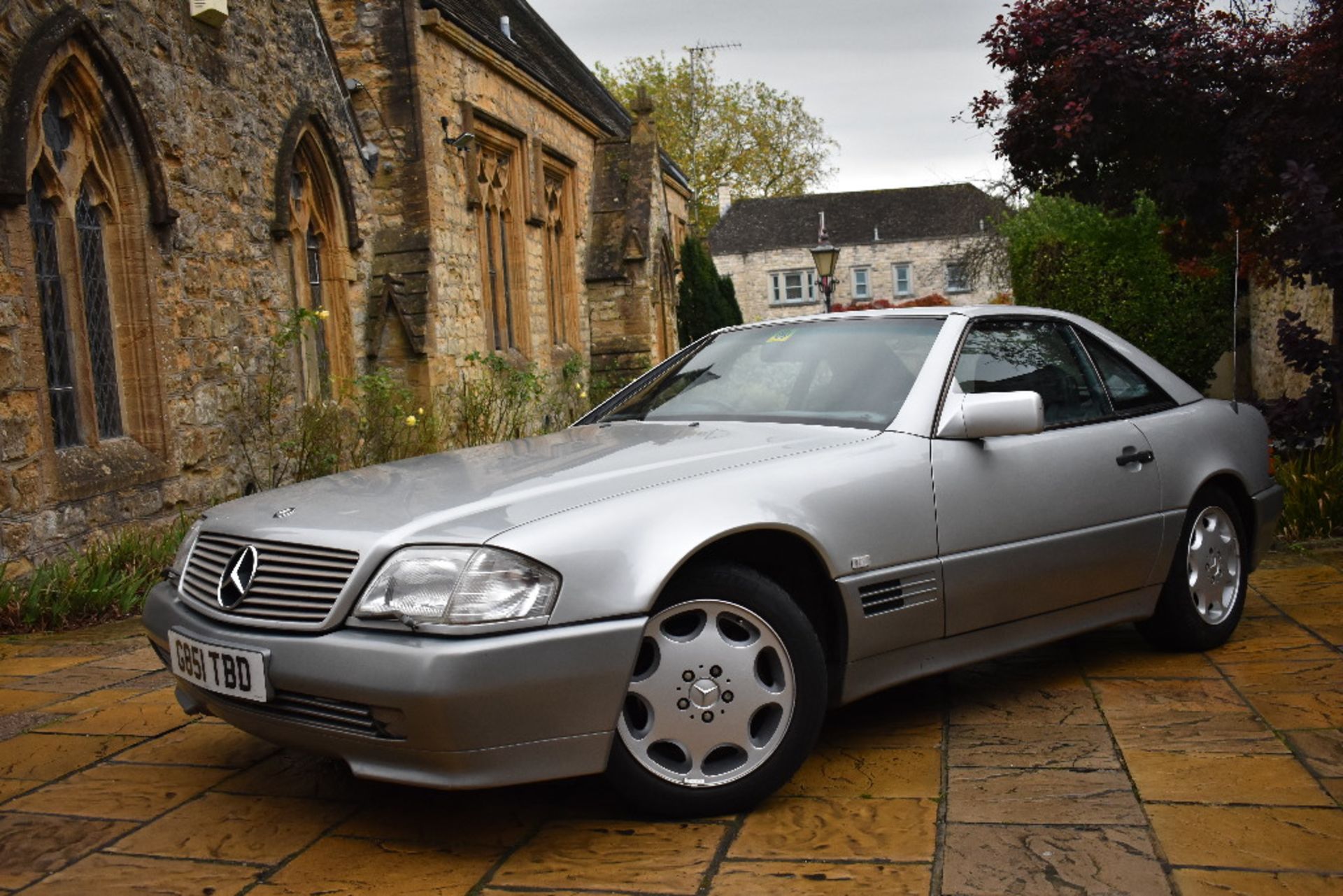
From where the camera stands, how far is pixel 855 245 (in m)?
63.4

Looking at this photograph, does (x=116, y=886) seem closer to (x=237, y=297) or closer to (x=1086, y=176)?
(x=237, y=297)

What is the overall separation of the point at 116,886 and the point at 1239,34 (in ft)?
29.1

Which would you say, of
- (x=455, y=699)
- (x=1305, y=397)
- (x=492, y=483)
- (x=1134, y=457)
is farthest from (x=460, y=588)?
(x=1305, y=397)

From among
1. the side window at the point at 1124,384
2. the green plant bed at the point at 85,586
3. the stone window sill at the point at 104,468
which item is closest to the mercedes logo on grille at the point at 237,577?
the green plant bed at the point at 85,586

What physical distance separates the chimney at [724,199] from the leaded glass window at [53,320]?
166 ft

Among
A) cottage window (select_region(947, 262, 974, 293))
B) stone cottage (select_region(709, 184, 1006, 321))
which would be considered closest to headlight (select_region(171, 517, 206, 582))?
stone cottage (select_region(709, 184, 1006, 321))

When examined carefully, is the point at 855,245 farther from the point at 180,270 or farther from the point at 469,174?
the point at 180,270

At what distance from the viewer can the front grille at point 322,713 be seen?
3.09 metres

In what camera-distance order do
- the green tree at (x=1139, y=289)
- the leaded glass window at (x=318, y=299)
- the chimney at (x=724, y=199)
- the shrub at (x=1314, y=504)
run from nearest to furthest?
the shrub at (x=1314, y=504)
the leaded glass window at (x=318, y=299)
the green tree at (x=1139, y=289)
the chimney at (x=724, y=199)

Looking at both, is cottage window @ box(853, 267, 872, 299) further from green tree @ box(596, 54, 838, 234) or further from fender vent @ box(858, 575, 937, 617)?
fender vent @ box(858, 575, 937, 617)

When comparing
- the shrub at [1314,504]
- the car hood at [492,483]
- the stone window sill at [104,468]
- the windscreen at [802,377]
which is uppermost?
the windscreen at [802,377]

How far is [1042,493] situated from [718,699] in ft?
5.15

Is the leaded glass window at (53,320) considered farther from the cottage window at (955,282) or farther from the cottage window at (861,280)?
the cottage window at (861,280)

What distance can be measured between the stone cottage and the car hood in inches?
2237
